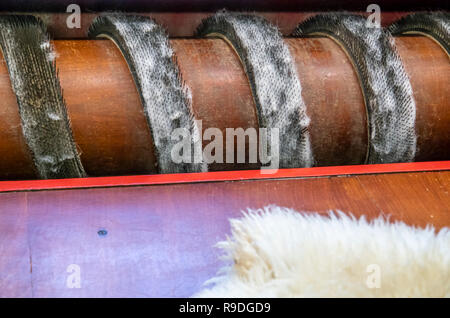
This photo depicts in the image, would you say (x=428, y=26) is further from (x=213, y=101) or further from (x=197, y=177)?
(x=197, y=177)

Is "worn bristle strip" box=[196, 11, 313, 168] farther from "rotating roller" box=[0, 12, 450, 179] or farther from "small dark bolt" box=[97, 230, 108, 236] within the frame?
"small dark bolt" box=[97, 230, 108, 236]

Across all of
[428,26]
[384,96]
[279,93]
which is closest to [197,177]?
[279,93]

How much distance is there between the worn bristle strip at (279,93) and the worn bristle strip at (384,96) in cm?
10

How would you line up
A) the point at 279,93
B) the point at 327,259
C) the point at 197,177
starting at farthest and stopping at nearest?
the point at 279,93 < the point at 197,177 < the point at 327,259

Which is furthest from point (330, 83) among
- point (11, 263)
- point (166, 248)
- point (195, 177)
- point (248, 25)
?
point (11, 263)

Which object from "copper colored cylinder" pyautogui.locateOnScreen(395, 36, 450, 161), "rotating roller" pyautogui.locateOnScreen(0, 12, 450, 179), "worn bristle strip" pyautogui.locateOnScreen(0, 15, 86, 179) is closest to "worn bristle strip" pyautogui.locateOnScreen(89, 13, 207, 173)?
"rotating roller" pyautogui.locateOnScreen(0, 12, 450, 179)

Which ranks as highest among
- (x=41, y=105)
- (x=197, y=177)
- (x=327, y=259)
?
(x=41, y=105)

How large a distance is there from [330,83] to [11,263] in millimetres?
511

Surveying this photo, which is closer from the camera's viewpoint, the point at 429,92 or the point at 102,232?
the point at 102,232

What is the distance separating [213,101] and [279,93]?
0.09m

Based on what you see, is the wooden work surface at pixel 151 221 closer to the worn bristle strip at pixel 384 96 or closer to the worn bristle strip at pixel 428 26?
the worn bristle strip at pixel 384 96

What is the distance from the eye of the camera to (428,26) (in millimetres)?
936
